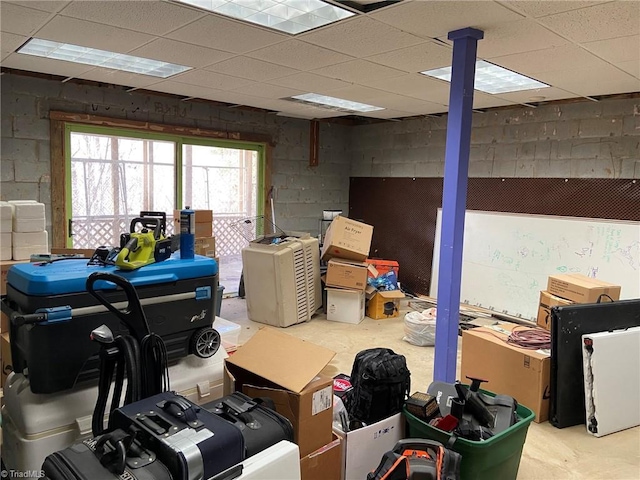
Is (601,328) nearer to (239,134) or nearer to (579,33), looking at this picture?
(579,33)

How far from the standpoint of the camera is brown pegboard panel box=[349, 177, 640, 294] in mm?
4750

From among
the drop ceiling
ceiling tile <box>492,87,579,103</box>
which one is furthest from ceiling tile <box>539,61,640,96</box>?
ceiling tile <box>492,87,579,103</box>

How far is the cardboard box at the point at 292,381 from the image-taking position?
1935 mm

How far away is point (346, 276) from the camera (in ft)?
17.0

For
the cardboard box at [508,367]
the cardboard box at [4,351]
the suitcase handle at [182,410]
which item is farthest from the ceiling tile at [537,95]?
the cardboard box at [4,351]

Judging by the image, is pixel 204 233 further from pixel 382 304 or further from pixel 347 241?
pixel 382 304

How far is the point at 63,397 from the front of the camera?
5.65 ft

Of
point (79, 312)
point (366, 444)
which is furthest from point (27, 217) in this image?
point (366, 444)

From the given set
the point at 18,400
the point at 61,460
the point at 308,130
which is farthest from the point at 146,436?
the point at 308,130

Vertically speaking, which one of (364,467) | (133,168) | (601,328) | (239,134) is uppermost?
(239,134)

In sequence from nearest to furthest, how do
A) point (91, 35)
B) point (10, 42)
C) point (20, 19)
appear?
point (20, 19)
point (91, 35)
point (10, 42)

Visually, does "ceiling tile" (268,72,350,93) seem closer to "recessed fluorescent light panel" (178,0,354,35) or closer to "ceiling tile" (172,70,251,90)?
"ceiling tile" (172,70,251,90)

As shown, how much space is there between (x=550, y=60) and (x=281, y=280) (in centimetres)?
302

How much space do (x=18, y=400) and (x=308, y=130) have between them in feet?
17.9
